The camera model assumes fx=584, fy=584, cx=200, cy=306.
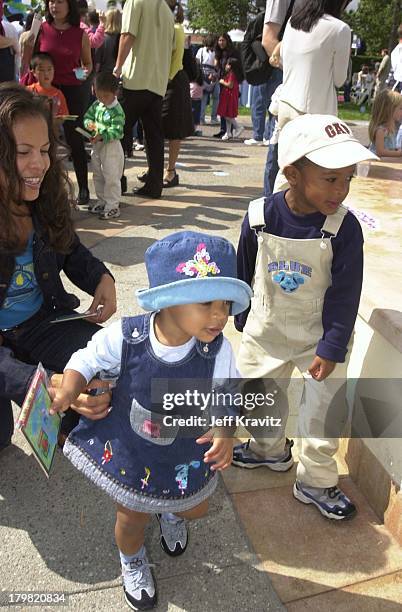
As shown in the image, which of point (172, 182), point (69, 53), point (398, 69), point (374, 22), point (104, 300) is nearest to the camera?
point (104, 300)

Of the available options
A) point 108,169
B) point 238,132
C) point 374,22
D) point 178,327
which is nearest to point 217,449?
point 178,327

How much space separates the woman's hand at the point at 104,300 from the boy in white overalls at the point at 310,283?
1.78 feet

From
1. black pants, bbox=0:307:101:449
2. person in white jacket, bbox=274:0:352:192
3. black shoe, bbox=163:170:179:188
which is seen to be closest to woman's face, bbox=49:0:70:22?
black shoe, bbox=163:170:179:188

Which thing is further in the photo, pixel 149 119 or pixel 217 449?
pixel 149 119

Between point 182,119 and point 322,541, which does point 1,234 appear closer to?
point 322,541

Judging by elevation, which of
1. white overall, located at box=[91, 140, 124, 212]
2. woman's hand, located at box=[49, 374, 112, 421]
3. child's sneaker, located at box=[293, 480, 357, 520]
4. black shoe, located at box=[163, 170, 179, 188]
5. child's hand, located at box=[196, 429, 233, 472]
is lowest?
black shoe, located at box=[163, 170, 179, 188]

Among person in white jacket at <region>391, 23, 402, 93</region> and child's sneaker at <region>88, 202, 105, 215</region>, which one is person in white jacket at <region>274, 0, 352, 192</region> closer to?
child's sneaker at <region>88, 202, 105, 215</region>

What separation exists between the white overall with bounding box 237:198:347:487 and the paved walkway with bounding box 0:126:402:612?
19cm

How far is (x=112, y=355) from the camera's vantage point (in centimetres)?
163

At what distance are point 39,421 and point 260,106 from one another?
7.67 m

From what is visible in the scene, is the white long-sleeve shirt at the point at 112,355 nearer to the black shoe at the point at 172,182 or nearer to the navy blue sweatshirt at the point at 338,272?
the navy blue sweatshirt at the point at 338,272

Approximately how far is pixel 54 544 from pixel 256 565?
68 cm

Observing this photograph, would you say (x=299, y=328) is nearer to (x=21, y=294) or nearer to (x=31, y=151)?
(x=21, y=294)

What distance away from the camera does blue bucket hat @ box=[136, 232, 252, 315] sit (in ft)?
4.77
